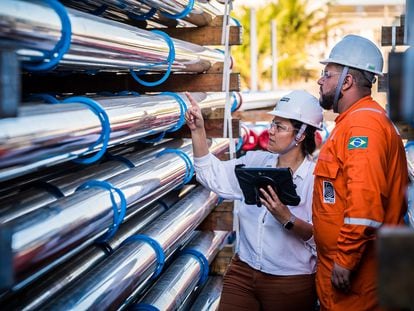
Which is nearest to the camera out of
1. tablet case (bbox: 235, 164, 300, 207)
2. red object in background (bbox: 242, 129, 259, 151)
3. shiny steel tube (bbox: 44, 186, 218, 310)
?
shiny steel tube (bbox: 44, 186, 218, 310)

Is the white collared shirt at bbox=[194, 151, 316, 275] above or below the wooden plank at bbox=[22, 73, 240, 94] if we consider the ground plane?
below

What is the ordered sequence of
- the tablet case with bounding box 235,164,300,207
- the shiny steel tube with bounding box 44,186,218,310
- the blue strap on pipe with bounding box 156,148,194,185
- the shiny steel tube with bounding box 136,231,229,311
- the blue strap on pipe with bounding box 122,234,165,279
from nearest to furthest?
the shiny steel tube with bounding box 44,186,218,310, the blue strap on pipe with bounding box 122,234,165,279, the shiny steel tube with bounding box 136,231,229,311, the tablet case with bounding box 235,164,300,207, the blue strap on pipe with bounding box 156,148,194,185

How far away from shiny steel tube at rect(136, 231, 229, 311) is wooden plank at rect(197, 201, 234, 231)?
115 mm

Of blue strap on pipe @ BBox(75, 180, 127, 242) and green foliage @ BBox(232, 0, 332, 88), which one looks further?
green foliage @ BBox(232, 0, 332, 88)

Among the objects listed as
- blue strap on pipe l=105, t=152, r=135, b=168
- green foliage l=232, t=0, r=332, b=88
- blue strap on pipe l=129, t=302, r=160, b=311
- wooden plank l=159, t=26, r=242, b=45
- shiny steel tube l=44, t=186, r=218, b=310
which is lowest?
blue strap on pipe l=129, t=302, r=160, b=311

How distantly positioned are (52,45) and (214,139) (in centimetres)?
352

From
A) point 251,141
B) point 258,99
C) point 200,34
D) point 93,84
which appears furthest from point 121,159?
point 258,99

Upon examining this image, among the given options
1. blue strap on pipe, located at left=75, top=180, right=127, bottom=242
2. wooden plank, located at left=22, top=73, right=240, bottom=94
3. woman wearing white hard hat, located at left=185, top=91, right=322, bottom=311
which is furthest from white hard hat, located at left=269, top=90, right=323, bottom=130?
blue strap on pipe, located at left=75, top=180, right=127, bottom=242

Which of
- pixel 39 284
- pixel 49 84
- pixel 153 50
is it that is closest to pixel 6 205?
pixel 39 284

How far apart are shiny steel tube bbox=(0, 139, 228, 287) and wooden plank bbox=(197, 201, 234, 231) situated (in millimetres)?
1938

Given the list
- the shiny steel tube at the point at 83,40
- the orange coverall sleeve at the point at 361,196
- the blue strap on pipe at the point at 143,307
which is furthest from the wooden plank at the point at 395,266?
the blue strap on pipe at the point at 143,307

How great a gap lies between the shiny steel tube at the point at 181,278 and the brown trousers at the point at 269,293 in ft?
0.96

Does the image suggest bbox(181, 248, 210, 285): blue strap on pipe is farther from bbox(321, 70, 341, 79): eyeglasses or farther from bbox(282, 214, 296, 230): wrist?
bbox(321, 70, 341, 79): eyeglasses

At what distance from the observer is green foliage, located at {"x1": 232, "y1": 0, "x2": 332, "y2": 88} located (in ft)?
97.2
